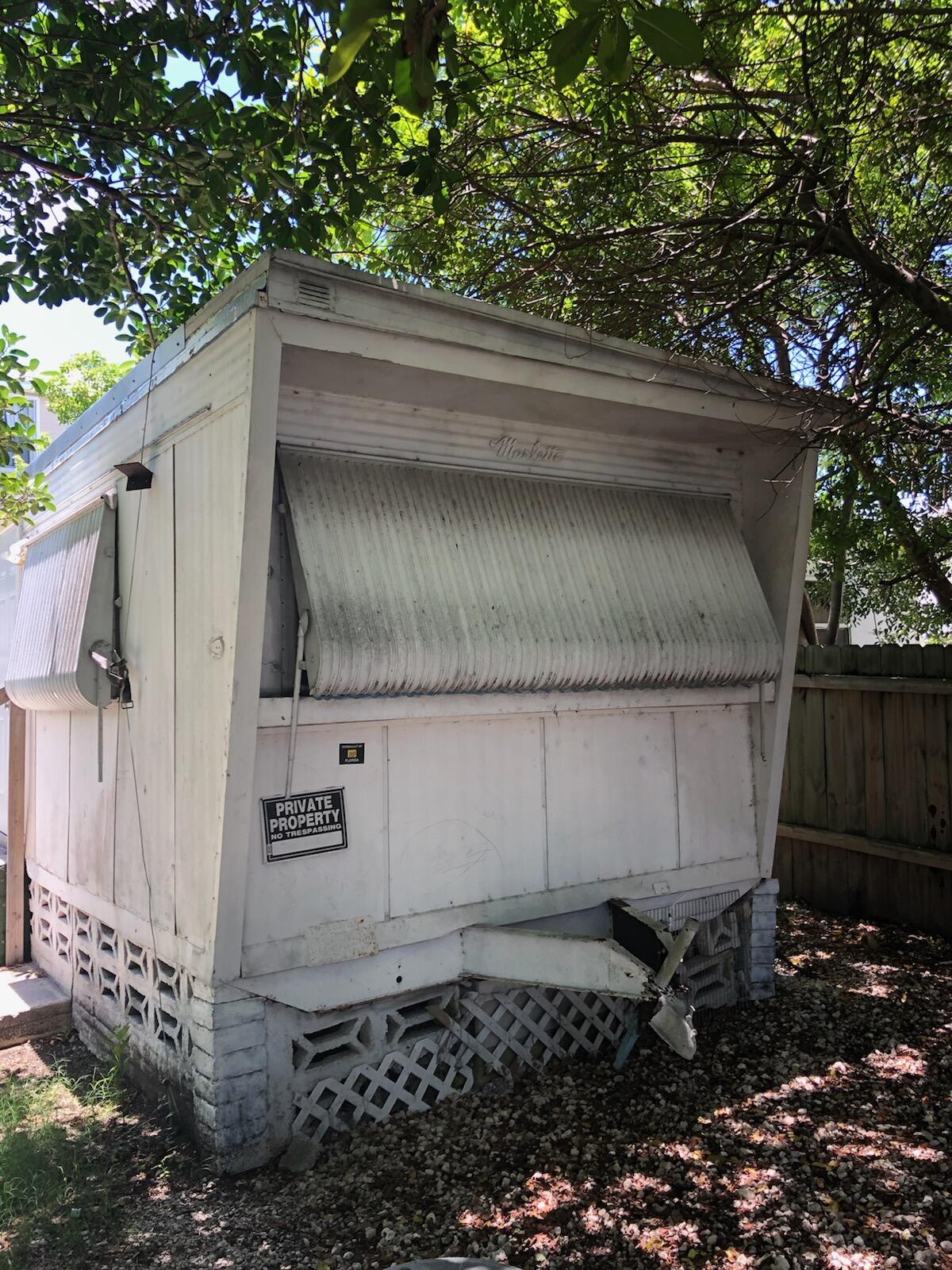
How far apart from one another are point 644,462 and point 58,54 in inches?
147

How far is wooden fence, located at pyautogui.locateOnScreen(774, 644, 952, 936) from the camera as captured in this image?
6297 millimetres

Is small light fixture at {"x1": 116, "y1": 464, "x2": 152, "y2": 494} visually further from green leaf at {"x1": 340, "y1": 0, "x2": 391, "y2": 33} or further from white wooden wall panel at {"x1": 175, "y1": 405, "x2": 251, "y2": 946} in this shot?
green leaf at {"x1": 340, "y1": 0, "x2": 391, "y2": 33}

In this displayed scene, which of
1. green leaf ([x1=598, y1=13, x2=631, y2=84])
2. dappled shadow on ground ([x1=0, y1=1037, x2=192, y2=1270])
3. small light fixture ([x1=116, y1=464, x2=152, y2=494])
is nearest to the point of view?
green leaf ([x1=598, y1=13, x2=631, y2=84])

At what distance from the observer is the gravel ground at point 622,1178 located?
124 inches

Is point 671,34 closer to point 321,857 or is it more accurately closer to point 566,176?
point 321,857

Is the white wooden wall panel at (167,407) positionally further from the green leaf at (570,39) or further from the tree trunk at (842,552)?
the tree trunk at (842,552)

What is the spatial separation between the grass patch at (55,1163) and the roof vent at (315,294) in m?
3.48

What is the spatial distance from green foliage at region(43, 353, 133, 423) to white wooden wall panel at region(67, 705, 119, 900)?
33.1 feet

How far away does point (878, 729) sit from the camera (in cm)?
669

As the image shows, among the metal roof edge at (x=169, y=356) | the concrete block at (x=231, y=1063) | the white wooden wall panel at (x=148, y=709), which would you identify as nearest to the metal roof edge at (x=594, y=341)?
the metal roof edge at (x=169, y=356)

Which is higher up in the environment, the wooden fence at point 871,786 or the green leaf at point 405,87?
the green leaf at point 405,87

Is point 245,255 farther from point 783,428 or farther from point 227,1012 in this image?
point 227,1012

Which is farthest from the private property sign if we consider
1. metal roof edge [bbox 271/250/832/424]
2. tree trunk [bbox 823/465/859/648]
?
tree trunk [bbox 823/465/859/648]

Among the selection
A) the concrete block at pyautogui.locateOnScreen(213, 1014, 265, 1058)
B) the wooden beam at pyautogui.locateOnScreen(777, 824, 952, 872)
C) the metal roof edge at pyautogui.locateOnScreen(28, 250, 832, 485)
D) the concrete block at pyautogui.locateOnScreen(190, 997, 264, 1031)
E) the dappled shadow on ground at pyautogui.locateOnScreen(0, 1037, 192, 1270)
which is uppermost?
the metal roof edge at pyautogui.locateOnScreen(28, 250, 832, 485)
